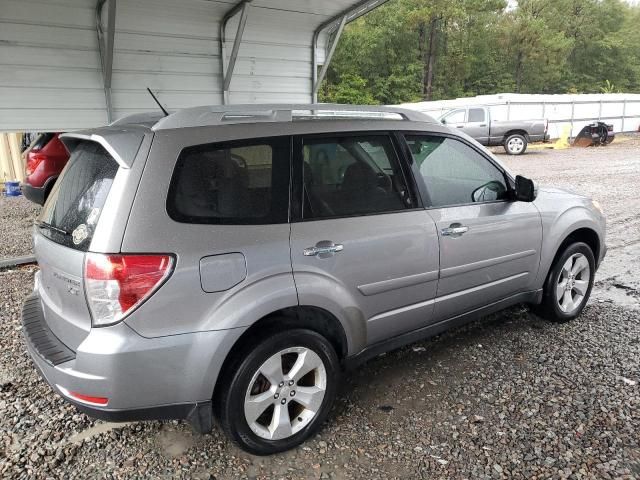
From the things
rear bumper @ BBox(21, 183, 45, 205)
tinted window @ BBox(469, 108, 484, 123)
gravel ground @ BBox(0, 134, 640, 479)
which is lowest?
gravel ground @ BBox(0, 134, 640, 479)

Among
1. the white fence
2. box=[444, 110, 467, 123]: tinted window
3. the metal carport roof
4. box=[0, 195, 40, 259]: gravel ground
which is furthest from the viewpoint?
the white fence

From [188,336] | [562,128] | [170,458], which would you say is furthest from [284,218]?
[562,128]

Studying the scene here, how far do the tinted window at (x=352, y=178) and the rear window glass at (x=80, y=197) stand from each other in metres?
1.00

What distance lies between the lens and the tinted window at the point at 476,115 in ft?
64.4

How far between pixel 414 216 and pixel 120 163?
1685 millimetres

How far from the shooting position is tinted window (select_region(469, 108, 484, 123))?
19625 millimetres

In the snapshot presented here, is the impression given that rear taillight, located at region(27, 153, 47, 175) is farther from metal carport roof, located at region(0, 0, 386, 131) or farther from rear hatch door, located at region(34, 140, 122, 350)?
rear hatch door, located at region(34, 140, 122, 350)

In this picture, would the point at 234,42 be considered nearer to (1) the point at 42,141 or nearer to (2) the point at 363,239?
(1) the point at 42,141

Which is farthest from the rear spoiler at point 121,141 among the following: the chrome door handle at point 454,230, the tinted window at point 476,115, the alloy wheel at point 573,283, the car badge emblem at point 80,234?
the tinted window at point 476,115

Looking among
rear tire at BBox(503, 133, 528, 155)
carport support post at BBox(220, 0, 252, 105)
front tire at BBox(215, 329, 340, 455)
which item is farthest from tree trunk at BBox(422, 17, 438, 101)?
front tire at BBox(215, 329, 340, 455)

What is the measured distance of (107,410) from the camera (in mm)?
2176

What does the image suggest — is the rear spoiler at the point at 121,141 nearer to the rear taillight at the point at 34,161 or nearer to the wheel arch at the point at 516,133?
the rear taillight at the point at 34,161

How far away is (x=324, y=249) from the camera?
2592 millimetres

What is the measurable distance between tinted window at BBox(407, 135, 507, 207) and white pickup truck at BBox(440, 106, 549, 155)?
16871mm
